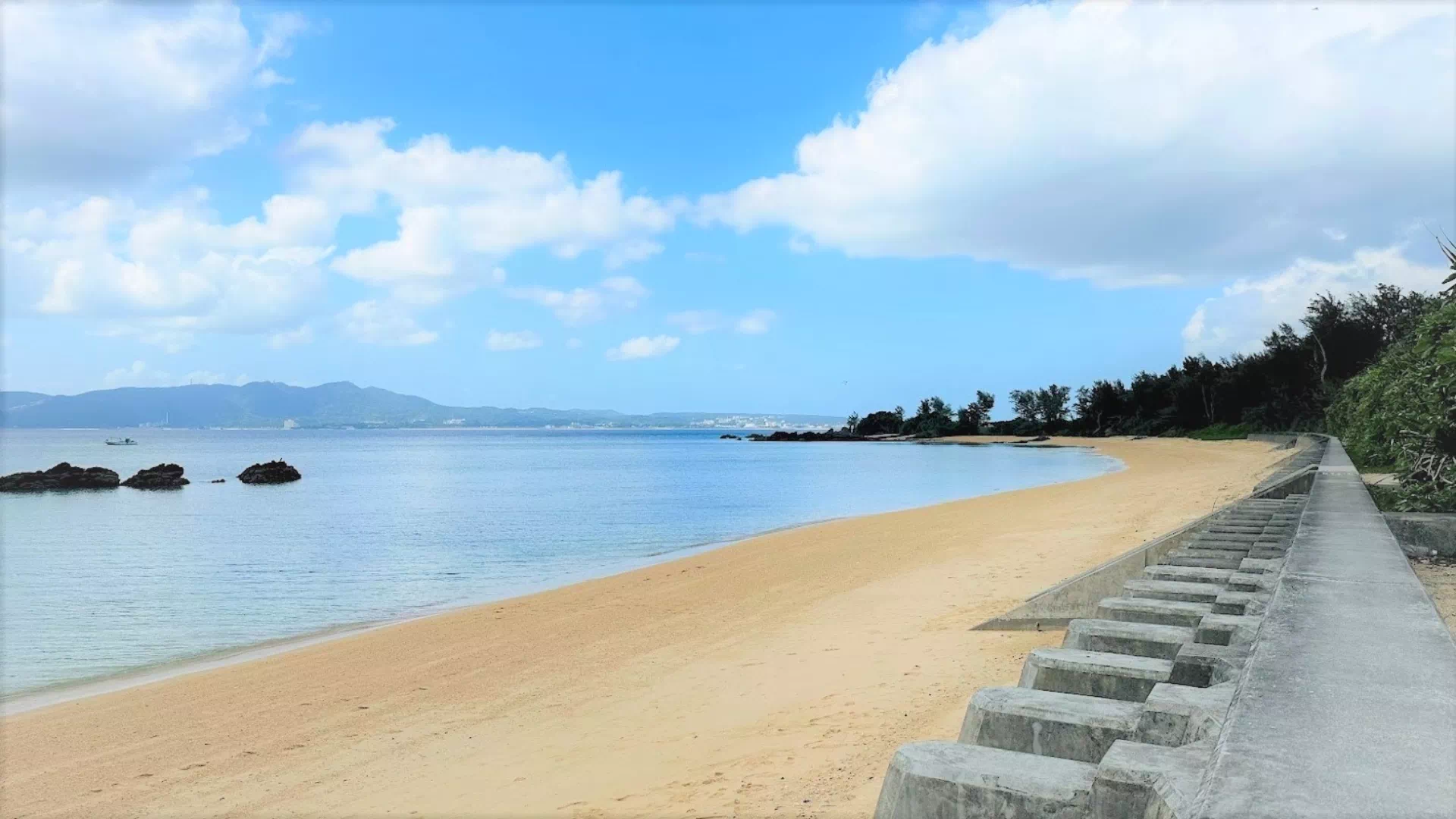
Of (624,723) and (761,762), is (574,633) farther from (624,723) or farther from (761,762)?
(761,762)

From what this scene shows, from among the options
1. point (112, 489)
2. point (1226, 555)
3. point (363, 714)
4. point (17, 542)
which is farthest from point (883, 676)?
point (112, 489)

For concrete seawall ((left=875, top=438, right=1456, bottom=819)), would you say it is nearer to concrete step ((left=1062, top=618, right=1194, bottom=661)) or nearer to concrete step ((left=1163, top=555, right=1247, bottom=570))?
concrete step ((left=1062, top=618, right=1194, bottom=661))

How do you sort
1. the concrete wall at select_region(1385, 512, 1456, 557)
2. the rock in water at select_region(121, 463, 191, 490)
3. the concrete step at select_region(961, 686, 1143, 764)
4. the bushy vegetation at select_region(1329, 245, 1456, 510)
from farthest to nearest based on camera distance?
the rock in water at select_region(121, 463, 191, 490)
the bushy vegetation at select_region(1329, 245, 1456, 510)
the concrete wall at select_region(1385, 512, 1456, 557)
the concrete step at select_region(961, 686, 1143, 764)

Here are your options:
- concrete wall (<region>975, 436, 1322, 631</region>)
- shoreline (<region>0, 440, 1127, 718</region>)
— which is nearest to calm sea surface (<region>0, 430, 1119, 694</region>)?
shoreline (<region>0, 440, 1127, 718</region>)

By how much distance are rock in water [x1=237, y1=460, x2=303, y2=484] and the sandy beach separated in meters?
45.9

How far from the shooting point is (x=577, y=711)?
24.7ft

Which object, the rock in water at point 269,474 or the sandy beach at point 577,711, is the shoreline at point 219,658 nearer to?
the sandy beach at point 577,711

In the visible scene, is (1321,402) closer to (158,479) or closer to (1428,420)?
(1428,420)

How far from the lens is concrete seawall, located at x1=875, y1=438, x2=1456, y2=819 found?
1918mm

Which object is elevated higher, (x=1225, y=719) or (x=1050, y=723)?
(x=1225, y=719)

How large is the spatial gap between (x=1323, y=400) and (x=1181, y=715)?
64.1 m

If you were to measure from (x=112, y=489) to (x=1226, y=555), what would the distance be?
59.5 m

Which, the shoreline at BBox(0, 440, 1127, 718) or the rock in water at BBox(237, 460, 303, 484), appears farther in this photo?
the rock in water at BBox(237, 460, 303, 484)

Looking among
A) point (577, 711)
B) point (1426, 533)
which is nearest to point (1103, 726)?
point (577, 711)
